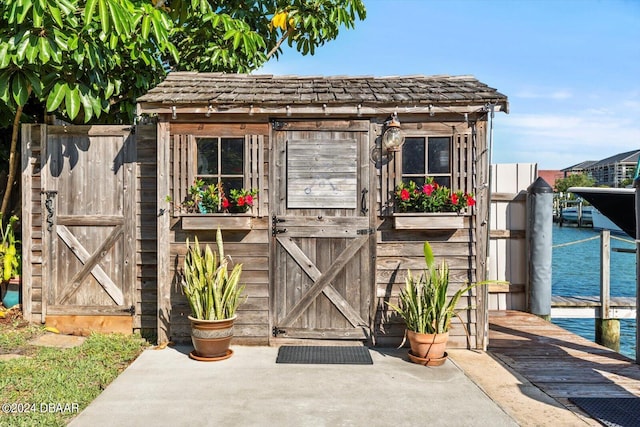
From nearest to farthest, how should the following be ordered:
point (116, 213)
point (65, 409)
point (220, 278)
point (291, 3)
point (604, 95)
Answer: point (65, 409) → point (220, 278) → point (116, 213) → point (291, 3) → point (604, 95)

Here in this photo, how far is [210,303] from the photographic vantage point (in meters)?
4.07

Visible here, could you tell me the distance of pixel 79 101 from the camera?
454cm

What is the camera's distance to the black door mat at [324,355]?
406 centimetres

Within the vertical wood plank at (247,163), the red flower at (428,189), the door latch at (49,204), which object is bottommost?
the door latch at (49,204)

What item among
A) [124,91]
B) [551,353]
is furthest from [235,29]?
[551,353]

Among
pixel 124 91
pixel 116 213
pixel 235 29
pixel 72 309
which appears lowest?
pixel 72 309

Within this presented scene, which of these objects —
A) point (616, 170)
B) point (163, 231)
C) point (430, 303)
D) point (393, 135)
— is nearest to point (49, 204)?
point (163, 231)

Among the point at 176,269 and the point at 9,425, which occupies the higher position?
the point at 176,269

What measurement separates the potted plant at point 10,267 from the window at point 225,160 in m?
2.68

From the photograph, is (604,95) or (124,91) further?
(604,95)

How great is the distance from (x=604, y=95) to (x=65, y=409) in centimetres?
2520

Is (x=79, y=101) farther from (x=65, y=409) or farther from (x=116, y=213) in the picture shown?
(x=65, y=409)

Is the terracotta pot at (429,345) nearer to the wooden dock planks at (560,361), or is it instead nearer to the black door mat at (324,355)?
the black door mat at (324,355)

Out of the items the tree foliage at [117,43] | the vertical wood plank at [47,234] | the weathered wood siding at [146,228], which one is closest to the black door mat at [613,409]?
the weathered wood siding at [146,228]
